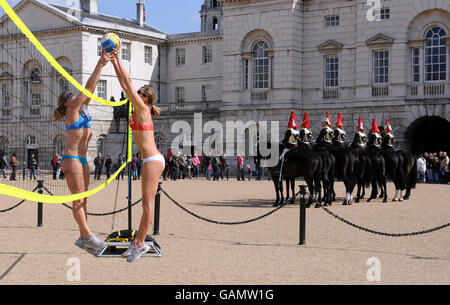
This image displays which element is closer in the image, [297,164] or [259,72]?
[297,164]

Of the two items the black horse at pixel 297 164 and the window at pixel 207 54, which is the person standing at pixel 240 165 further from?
the black horse at pixel 297 164

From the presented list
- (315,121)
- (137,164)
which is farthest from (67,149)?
(315,121)

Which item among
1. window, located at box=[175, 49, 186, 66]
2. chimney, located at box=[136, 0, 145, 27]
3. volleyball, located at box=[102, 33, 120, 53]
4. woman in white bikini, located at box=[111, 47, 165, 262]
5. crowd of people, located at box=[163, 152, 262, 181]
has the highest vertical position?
chimney, located at box=[136, 0, 145, 27]

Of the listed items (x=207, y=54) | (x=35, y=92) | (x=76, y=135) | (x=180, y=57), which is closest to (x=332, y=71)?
(x=207, y=54)

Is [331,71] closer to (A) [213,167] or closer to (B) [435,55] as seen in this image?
(B) [435,55]

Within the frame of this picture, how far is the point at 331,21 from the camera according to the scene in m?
41.5

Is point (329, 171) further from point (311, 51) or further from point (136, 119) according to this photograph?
point (311, 51)

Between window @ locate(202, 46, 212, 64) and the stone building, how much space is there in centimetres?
714

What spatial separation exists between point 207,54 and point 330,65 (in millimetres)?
16209

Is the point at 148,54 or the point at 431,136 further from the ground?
the point at 148,54

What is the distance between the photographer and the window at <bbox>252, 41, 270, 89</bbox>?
43500mm

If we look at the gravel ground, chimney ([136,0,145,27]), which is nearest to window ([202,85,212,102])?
chimney ([136,0,145,27])

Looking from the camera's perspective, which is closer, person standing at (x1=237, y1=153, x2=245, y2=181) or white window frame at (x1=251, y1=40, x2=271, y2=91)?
person standing at (x1=237, y1=153, x2=245, y2=181)

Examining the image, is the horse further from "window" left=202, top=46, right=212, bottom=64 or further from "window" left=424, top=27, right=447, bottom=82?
"window" left=202, top=46, right=212, bottom=64
